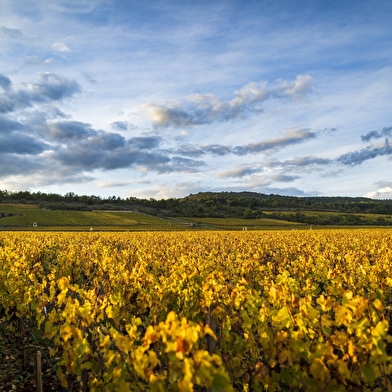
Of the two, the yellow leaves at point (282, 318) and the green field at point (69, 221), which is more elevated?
the yellow leaves at point (282, 318)

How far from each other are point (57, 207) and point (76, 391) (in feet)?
319

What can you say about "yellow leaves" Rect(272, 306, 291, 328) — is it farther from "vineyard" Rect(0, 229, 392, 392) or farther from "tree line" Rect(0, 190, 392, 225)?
"tree line" Rect(0, 190, 392, 225)

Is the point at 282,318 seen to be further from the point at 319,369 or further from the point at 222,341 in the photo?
the point at 222,341

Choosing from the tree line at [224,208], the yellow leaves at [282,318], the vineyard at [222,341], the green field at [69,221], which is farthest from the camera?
the tree line at [224,208]

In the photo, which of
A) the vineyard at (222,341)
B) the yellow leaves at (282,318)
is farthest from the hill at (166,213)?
the yellow leaves at (282,318)

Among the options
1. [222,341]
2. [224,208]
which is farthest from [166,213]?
[222,341]

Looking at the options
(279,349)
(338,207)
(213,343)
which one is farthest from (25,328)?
(338,207)

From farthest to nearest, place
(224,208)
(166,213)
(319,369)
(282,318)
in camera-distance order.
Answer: (224,208) → (166,213) → (282,318) → (319,369)

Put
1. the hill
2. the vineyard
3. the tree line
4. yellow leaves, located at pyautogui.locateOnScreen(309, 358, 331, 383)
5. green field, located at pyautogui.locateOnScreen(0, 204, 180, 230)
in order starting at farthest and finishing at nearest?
the tree line → the hill → green field, located at pyautogui.locateOnScreen(0, 204, 180, 230) → yellow leaves, located at pyautogui.locateOnScreen(309, 358, 331, 383) → the vineyard

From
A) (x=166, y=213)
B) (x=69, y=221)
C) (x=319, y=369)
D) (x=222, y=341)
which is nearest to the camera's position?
(x=319, y=369)

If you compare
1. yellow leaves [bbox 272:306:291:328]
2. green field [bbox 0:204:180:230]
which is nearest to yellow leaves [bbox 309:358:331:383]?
yellow leaves [bbox 272:306:291:328]

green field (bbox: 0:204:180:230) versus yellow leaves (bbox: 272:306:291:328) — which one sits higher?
yellow leaves (bbox: 272:306:291:328)

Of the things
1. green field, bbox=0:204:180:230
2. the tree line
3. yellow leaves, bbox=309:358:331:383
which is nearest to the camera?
yellow leaves, bbox=309:358:331:383

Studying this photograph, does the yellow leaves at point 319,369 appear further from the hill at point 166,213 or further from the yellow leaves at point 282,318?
the hill at point 166,213
